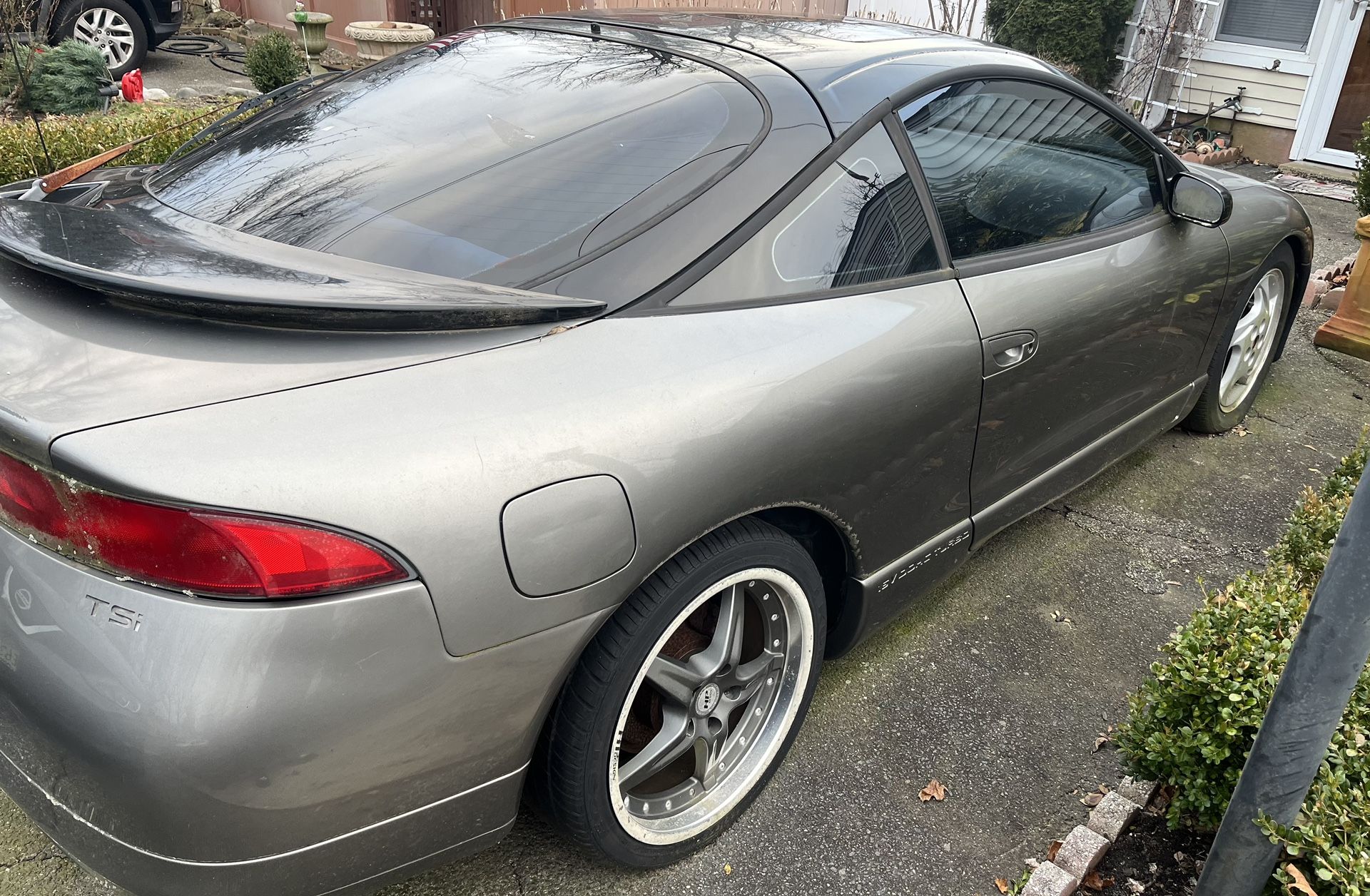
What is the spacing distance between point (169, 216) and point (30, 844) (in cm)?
127

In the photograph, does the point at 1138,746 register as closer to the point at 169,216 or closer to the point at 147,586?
the point at 147,586

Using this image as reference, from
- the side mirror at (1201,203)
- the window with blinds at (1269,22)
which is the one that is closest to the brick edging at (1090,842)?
the side mirror at (1201,203)

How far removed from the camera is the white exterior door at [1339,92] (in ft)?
27.1

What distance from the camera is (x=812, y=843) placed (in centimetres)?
212

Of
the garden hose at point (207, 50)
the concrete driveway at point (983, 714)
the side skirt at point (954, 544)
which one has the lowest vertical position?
the concrete driveway at point (983, 714)

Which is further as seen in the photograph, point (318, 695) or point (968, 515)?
point (968, 515)

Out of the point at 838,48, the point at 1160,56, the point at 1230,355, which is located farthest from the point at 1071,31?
the point at 838,48

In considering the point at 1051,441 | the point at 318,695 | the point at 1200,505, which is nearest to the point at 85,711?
the point at 318,695

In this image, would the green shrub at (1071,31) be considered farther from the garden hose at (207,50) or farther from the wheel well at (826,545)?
the garden hose at (207,50)

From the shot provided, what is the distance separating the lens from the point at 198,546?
1.32 metres

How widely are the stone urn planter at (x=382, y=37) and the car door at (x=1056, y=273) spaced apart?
8.11 metres

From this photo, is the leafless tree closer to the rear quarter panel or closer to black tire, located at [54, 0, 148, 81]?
the rear quarter panel

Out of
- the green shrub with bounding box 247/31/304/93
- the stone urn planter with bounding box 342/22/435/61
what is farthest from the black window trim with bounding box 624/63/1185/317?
the stone urn planter with bounding box 342/22/435/61

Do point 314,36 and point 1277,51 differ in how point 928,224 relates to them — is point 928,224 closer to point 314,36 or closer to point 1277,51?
point 1277,51
